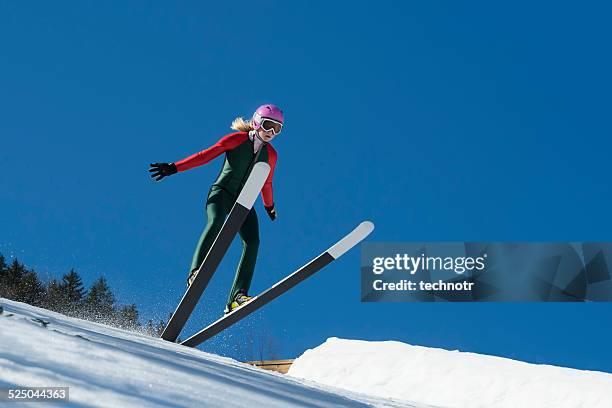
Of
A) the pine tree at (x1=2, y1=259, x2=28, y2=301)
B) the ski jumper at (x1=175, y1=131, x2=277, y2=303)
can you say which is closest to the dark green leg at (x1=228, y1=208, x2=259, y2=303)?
the ski jumper at (x1=175, y1=131, x2=277, y2=303)

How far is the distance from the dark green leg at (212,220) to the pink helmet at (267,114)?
0.66m

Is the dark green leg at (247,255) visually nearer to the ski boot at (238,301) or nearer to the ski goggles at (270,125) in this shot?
the ski boot at (238,301)

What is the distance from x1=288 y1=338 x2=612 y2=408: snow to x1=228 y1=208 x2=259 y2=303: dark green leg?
3.21m

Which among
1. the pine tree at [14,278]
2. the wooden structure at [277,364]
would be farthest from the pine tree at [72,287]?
the wooden structure at [277,364]

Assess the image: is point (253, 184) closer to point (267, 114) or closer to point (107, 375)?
point (267, 114)

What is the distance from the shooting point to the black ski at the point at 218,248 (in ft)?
15.8

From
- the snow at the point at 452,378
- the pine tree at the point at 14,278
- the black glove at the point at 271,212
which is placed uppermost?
the pine tree at the point at 14,278

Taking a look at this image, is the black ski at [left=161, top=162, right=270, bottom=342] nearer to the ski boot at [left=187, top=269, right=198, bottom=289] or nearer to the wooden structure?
the ski boot at [left=187, top=269, right=198, bottom=289]

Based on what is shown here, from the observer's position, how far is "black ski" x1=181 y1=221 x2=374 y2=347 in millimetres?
5363

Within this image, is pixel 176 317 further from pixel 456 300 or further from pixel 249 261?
pixel 456 300

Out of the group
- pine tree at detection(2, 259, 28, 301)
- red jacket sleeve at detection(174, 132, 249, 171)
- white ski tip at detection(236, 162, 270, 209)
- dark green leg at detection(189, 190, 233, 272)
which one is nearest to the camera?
white ski tip at detection(236, 162, 270, 209)

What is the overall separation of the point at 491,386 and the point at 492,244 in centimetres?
606

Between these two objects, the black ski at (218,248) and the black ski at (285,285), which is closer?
the black ski at (218,248)

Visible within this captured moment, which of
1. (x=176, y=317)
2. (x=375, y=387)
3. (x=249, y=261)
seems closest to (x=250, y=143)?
(x=249, y=261)
